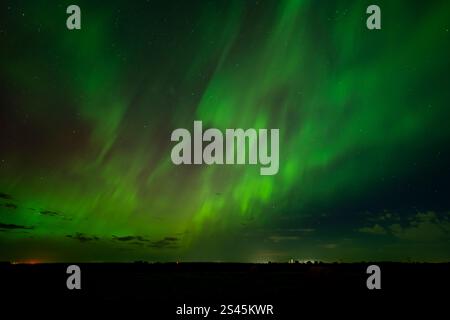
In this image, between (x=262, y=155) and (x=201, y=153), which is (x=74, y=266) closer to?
(x=201, y=153)
